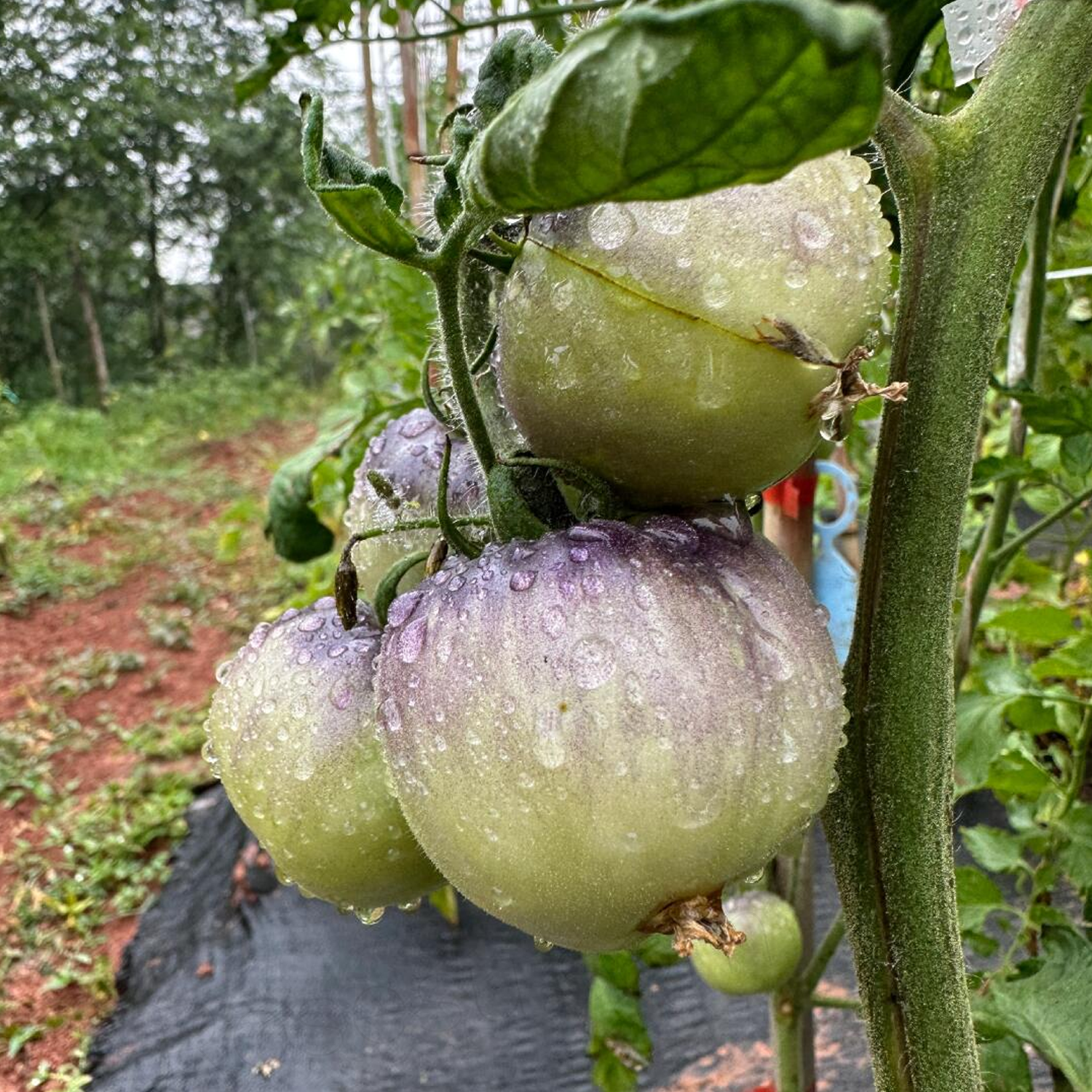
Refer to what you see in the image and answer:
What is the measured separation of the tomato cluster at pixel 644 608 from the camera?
39 centimetres

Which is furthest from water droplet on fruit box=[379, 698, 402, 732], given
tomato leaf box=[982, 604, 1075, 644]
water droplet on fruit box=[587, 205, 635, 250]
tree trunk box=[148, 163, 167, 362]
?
tree trunk box=[148, 163, 167, 362]

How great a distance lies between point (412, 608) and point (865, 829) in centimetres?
Result: 25

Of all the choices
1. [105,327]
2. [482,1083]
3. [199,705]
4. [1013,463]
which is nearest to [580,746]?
[1013,463]

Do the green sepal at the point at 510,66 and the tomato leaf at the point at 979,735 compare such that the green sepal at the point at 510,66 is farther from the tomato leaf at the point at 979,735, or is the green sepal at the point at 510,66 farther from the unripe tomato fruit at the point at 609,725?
the tomato leaf at the point at 979,735

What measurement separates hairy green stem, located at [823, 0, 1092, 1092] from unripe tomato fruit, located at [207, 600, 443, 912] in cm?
23

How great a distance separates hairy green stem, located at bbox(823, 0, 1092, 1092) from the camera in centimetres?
44

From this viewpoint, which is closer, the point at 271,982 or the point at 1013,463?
the point at 1013,463

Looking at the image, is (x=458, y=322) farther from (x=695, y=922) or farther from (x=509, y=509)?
(x=695, y=922)

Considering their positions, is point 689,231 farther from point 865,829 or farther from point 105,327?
point 105,327

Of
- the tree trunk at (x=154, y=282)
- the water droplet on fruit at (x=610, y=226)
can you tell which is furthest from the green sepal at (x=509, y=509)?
the tree trunk at (x=154, y=282)

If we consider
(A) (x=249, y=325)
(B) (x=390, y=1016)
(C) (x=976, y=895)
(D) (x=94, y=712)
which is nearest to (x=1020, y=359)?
(C) (x=976, y=895)

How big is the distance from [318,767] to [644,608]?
0.66 ft

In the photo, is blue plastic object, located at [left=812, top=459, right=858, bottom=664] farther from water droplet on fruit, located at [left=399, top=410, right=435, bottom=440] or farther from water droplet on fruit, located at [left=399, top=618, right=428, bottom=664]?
water droplet on fruit, located at [left=399, top=618, right=428, bottom=664]

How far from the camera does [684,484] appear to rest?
0.44m
